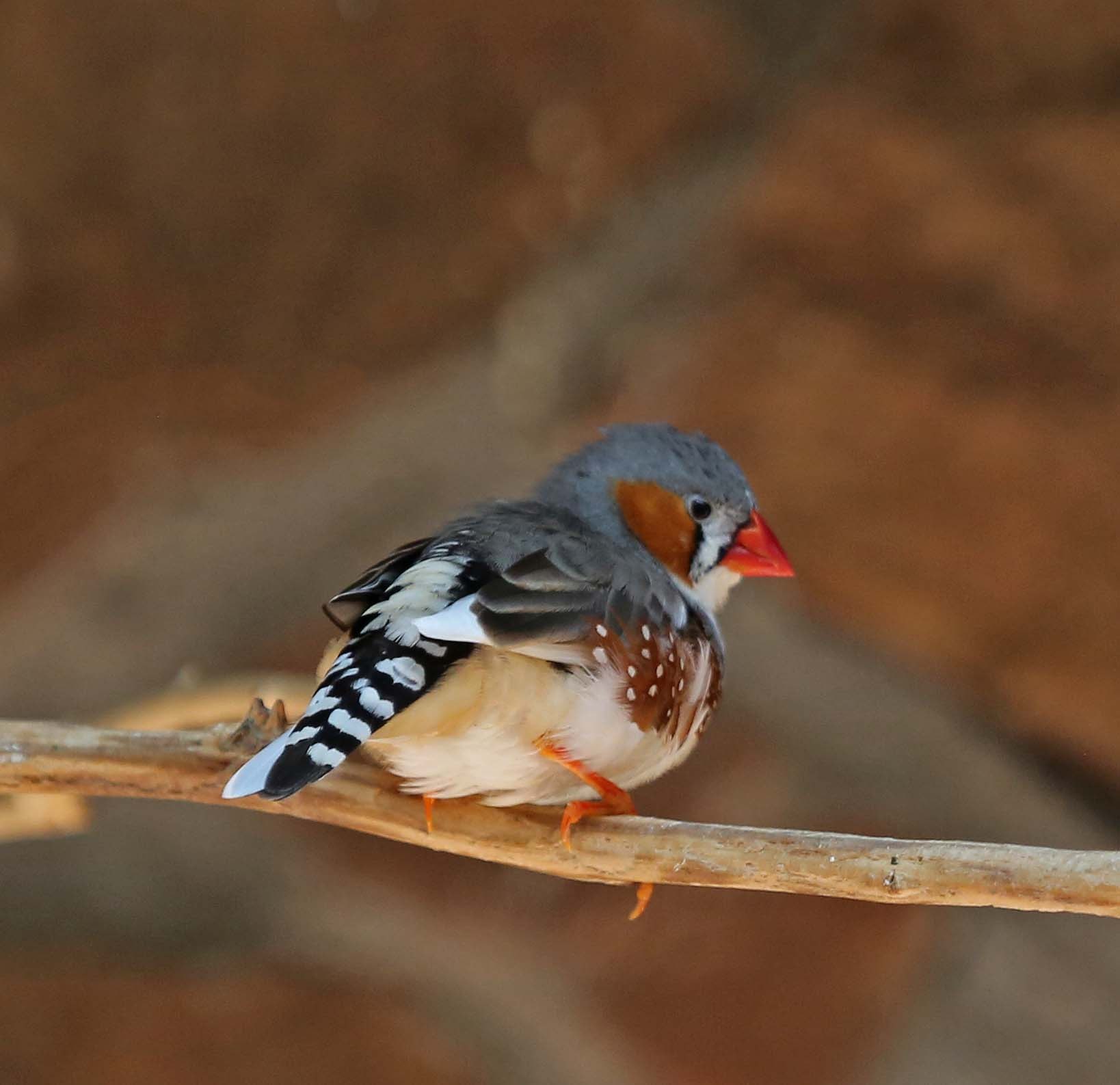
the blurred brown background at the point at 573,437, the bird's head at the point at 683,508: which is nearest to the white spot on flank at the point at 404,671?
the bird's head at the point at 683,508

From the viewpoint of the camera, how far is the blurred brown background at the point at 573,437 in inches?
64.8

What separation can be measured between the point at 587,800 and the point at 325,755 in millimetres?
392

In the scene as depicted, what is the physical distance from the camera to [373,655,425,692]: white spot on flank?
3.84 ft

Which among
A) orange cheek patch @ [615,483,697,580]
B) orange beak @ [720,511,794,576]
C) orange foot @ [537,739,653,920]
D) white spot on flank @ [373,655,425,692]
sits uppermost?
white spot on flank @ [373,655,425,692]

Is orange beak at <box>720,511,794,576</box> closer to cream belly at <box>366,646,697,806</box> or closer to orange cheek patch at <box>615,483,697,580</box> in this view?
orange cheek patch at <box>615,483,697,580</box>

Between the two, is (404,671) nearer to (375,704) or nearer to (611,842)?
(375,704)

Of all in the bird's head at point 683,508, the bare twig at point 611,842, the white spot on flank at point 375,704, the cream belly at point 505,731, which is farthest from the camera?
the bird's head at point 683,508

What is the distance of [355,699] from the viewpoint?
1117 mm

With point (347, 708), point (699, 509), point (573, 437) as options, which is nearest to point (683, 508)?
point (699, 509)

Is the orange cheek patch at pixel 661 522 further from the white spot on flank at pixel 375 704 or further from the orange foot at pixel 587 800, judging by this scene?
the white spot on flank at pixel 375 704

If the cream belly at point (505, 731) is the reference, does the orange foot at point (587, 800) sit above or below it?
below

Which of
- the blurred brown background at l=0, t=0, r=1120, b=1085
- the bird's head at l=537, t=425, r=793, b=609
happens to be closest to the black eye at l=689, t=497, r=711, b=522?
the bird's head at l=537, t=425, r=793, b=609

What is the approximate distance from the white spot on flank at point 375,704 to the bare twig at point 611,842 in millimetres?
197

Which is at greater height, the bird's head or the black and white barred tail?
the black and white barred tail
